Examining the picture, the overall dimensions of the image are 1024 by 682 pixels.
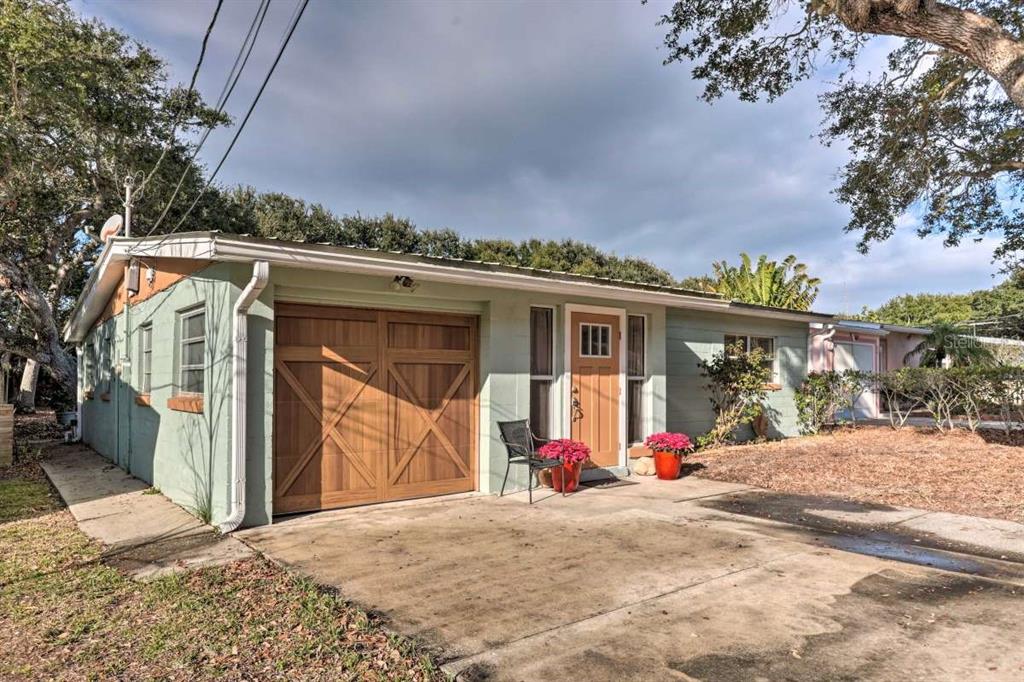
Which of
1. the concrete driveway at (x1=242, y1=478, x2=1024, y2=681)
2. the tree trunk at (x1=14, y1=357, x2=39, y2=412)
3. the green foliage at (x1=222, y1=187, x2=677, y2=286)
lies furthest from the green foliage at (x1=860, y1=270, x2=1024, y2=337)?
the tree trunk at (x1=14, y1=357, x2=39, y2=412)

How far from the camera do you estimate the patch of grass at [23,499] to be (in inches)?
259

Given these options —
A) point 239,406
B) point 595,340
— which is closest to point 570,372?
point 595,340

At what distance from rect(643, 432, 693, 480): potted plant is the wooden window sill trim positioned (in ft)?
18.3

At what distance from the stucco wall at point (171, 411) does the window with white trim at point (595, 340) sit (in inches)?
175

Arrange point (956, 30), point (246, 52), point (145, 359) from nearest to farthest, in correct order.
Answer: point (956, 30)
point (246, 52)
point (145, 359)

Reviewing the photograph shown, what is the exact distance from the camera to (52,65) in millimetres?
11422

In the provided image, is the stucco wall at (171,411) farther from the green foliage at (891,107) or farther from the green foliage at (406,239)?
the green foliage at (406,239)

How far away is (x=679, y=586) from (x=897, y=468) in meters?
6.02

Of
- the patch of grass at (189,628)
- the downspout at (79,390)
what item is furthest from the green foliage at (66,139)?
the patch of grass at (189,628)

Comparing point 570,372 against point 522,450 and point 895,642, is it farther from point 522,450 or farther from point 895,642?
point 895,642

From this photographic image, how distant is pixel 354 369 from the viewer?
6297 mm

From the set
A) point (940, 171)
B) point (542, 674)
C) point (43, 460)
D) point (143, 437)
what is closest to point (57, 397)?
point (43, 460)

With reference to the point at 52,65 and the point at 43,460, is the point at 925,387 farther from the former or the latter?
the point at 52,65

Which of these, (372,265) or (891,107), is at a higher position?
(891,107)
